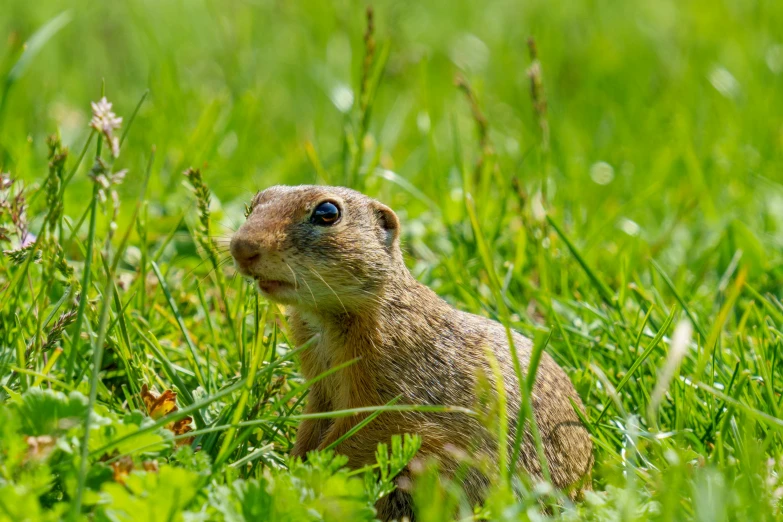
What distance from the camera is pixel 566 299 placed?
3904 mm

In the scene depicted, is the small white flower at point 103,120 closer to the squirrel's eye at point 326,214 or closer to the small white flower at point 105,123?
the small white flower at point 105,123

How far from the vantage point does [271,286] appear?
290cm

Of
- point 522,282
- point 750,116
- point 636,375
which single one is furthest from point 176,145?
point 750,116

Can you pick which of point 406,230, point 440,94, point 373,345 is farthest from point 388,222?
point 440,94

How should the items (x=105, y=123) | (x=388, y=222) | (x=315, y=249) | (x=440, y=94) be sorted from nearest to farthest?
(x=105, y=123) → (x=315, y=249) → (x=388, y=222) → (x=440, y=94)

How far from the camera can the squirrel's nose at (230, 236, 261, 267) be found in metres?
2.82

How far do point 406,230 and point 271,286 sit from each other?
1938mm

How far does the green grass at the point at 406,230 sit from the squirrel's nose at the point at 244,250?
20 centimetres

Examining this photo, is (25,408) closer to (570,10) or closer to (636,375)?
(636,375)

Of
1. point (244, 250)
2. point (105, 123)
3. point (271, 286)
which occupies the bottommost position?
point (271, 286)

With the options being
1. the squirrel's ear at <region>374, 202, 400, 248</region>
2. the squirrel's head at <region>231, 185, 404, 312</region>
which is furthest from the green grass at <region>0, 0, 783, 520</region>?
the squirrel's ear at <region>374, 202, 400, 248</region>

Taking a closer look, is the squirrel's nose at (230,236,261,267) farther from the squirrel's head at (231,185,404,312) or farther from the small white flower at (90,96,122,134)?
the small white flower at (90,96,122,134)

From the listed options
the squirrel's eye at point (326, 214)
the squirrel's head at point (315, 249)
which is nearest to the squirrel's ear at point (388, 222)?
the squirrel's head at point (315, 249)

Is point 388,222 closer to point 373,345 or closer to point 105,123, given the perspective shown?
point 373,345
